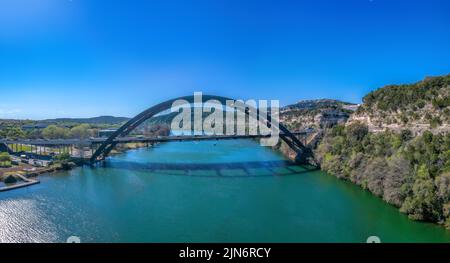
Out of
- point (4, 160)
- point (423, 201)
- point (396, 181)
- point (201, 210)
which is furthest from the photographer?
point (4, 160)

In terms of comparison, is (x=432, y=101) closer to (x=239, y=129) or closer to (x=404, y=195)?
(x=404, y=195)

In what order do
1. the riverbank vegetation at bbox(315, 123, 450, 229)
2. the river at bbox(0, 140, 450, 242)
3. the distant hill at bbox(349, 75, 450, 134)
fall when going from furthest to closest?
the distant hill at bbox(349, 75, 450, 134), the riverbank vegetation at bbox(315, 123, 450, 229), the river at bbox(0, 140, 450, 242)

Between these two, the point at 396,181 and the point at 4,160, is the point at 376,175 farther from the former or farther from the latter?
the point at 4,160

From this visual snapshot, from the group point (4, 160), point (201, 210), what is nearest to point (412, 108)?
point (201, 210)

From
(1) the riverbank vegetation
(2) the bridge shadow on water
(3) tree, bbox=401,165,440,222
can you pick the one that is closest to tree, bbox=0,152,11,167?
(2) the bridge shadow on water

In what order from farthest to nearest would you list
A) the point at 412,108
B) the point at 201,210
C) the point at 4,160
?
the point at 4,160
the point at 412,108
the point at 201,210

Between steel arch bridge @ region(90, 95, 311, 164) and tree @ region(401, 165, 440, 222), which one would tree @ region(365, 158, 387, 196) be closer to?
tree @ region(401, 165, 440, 222)
